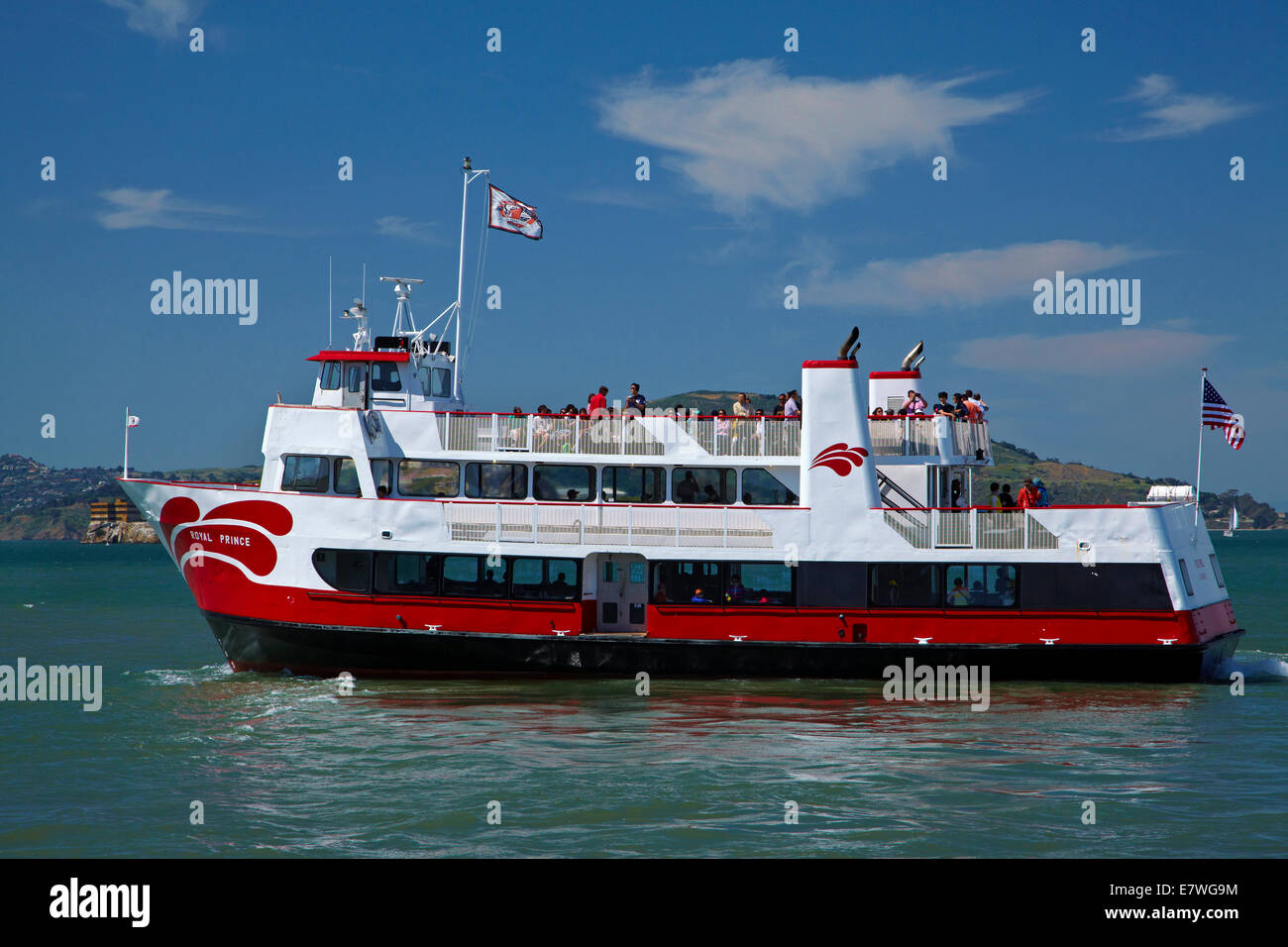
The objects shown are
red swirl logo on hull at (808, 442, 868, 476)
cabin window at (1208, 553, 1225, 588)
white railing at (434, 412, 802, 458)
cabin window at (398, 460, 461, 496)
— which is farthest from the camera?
→ cabin window at (398, 460, 461, 496)

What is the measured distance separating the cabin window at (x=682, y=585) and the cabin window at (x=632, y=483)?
54.4 inches

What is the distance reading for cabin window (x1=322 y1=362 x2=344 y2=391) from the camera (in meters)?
22.5

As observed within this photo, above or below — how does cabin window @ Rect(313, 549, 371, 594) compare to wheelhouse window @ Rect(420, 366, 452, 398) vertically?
below

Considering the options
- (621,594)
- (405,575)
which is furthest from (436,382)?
(621,594)

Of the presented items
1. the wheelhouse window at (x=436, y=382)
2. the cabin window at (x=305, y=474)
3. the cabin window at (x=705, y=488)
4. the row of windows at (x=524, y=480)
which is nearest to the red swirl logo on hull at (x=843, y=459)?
the row of windows at (x=524, y=480)

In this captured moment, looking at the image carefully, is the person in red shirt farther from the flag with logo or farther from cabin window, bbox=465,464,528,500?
cabin window, bbox=465,464,528,500

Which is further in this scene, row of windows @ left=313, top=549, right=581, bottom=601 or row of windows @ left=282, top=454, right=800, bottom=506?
row of windows @ left=282, top=454, right=800, bottom=506

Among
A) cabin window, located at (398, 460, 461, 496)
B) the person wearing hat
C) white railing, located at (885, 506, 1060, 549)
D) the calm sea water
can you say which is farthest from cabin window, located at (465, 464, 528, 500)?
the person wearing hat

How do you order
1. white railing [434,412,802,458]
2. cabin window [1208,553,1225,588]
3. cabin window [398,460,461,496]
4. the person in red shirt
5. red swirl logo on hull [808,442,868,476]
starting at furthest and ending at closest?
cabin window [398,460,461,496] < cabin window [1208,553,1225,588] < white railing [434,412,802,458] < the person in red shirt < red swirl logo on hull [808,442,868,476]

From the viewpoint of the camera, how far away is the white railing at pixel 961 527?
807 inches

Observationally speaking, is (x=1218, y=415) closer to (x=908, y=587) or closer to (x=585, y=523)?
(x=908, y=587)

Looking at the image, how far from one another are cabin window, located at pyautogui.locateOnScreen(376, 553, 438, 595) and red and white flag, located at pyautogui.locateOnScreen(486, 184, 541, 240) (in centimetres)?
727

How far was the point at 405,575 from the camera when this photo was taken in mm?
21156

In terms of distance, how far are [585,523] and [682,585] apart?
2107 millimetres
